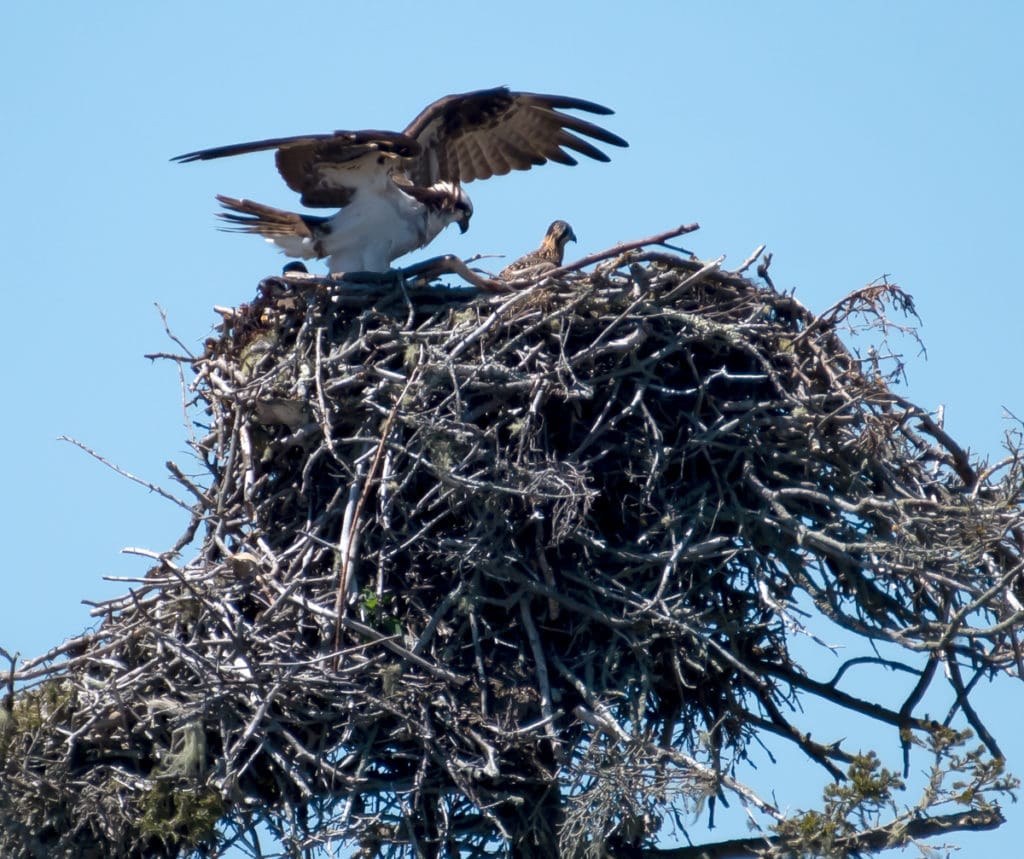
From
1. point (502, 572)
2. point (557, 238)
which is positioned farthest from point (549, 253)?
point (502, 572)

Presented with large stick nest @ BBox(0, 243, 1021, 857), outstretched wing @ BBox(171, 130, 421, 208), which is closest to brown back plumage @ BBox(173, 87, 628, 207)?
outstretched wing @ BBox(171, 130, 421, 208)

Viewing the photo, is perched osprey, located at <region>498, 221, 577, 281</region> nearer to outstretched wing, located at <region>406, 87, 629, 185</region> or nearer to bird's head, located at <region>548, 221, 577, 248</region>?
bird's head, located at <region>548, 221, 577, 248</region>

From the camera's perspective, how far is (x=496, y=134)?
Result: 1014 cm

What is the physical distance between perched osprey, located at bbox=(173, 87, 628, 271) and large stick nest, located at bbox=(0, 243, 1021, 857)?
76 centimetres

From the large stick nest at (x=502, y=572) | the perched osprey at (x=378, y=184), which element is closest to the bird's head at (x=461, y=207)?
the perched osprey at (x=378, y=184)

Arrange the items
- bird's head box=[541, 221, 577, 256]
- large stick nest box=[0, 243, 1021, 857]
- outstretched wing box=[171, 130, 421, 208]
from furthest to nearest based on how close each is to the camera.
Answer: bird's head box=[541, 221, 577, 256] < outstretched wing box=[171, 130, 421, 208] < large stick nest box=[0, 243, 1021, 857]

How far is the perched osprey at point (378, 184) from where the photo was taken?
887 centimetres

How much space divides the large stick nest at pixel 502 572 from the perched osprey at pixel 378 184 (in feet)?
2.50

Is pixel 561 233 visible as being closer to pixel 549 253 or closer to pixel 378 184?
pixel 549 253

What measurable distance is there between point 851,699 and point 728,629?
0.70 metres

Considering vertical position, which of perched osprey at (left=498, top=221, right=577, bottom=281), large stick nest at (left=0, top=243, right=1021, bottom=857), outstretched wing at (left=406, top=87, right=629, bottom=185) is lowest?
large stick nest at (left=0, top=243, right=1021, bottom=857)

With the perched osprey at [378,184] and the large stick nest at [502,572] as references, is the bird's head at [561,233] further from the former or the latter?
the large stick nest at [502,572]

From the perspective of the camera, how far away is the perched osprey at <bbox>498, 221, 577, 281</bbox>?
29.4ft

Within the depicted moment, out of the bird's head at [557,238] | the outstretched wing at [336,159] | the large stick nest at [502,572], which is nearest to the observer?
the large stick nest at [502,572]
